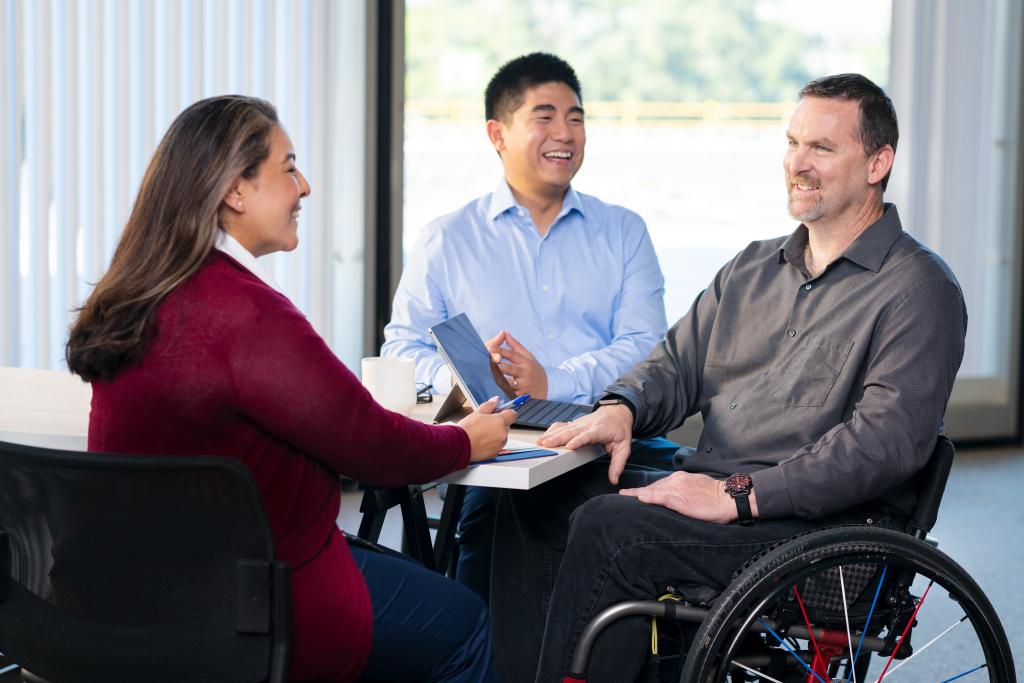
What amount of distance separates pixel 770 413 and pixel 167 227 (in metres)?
1.09

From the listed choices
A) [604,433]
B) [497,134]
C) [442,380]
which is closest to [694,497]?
[604,433]

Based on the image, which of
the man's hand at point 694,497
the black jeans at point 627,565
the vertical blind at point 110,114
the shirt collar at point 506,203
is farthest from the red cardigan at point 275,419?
the vertical blind at point 110,114

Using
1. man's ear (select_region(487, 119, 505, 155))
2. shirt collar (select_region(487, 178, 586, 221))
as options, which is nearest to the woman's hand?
shirt collar (select_region(487, 178, 586, 221))

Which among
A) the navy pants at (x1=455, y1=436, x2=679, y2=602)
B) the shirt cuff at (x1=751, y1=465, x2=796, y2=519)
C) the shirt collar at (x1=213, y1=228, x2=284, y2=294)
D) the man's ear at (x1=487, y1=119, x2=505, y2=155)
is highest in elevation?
the man's ear at (x1=487, y1=119, x2=505, y2=155)

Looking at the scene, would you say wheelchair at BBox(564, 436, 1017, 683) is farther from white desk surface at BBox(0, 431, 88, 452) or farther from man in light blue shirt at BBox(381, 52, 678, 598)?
man in light blue shirt at BBox(381, 52, 678, 598)

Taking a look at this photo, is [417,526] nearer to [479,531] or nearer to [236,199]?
[479,531]

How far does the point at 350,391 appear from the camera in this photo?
148 cm

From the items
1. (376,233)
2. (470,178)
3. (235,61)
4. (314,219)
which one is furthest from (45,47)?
(470,178)

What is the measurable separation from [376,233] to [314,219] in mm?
329

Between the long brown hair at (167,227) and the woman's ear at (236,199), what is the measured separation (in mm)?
18

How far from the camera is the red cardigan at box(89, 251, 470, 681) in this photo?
1.42 metres

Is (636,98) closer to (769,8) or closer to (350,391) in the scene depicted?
(769,8)

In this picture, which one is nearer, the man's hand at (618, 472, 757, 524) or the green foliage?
the man's hand at (618, 472, 757, 524)

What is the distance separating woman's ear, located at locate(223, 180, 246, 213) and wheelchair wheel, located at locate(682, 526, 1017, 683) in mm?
842
